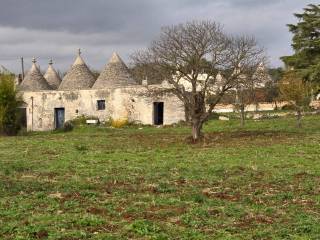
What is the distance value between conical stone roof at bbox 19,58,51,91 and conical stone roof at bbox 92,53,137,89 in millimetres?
5226

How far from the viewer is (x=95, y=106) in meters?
38.6

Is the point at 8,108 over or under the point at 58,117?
over

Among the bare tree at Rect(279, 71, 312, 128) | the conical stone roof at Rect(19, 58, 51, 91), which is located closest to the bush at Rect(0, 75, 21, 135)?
the conical stone roof at Rect(19, 58, 51, 91)

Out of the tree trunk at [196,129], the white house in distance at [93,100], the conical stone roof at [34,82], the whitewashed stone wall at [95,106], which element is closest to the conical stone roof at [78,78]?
the white house in distance at [93,100]

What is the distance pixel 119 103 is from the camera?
37625 millimetres

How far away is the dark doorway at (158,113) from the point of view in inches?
1458

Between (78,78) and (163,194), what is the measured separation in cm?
3183

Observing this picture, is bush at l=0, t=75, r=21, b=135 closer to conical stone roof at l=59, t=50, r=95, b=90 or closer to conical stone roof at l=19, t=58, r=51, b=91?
conical stone roof at l=59, t=50, r=95, b=90

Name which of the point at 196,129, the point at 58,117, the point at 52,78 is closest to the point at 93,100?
the point at 58,117

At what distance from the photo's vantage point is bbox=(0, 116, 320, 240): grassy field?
7.15 metres

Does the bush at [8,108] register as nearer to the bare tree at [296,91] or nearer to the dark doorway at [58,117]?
the dark doorway at [58,117]

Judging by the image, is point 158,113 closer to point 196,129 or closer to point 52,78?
point 52,78

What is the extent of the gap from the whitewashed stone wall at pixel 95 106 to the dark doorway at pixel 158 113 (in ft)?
1.68

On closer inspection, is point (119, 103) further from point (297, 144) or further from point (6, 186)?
point (6, 186)
